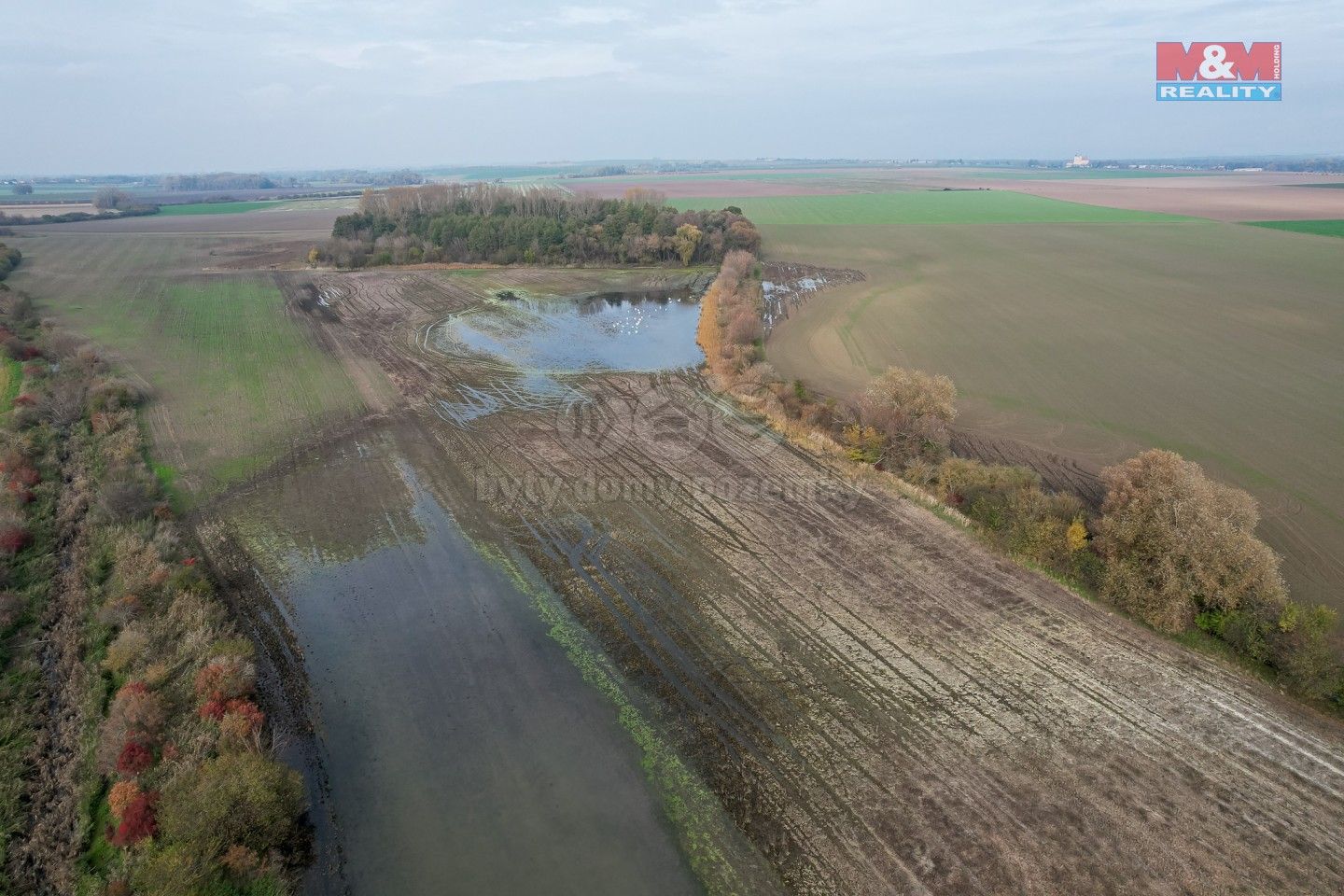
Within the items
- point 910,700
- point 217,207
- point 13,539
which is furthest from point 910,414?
point 217,207

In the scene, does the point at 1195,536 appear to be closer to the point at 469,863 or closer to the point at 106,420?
the point at 469,863

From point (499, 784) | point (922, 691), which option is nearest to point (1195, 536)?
point (922, 691)

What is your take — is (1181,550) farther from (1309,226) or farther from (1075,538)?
(1309,226)

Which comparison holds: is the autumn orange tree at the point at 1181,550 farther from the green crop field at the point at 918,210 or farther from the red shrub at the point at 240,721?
the green crop field at the point at 918,210

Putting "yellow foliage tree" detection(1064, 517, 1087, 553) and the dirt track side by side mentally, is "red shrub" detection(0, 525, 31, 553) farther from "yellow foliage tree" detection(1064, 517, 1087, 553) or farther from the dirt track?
→ "yellow foliage tree" detection(1064, 517, 1087, 553)

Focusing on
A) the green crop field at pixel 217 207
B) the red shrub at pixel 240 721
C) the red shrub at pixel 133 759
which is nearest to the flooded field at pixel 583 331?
the red shrub at pixel 240 721
